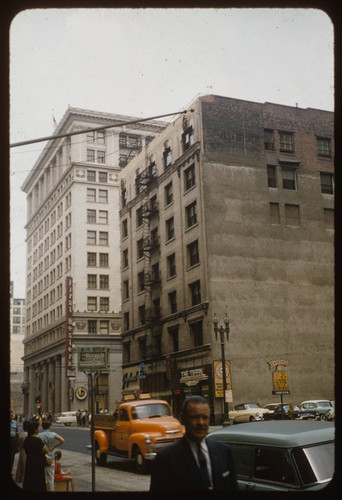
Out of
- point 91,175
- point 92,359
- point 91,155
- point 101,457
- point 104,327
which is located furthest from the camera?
point 91,155

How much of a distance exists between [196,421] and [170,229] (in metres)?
45.1

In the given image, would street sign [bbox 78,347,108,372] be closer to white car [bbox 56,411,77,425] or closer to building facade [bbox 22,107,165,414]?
white car [bbox 56,411,77,425]

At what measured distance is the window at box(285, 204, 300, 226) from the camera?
4669 cm

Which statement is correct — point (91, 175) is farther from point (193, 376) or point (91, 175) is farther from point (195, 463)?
point (195, 463)

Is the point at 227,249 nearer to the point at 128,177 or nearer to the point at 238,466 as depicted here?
the point at 128,177

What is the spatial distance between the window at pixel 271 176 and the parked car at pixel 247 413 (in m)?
18.6

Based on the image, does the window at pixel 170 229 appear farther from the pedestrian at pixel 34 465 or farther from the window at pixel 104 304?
the pedestrian at pixel 34 465

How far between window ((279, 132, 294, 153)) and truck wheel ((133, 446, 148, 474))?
120 feet

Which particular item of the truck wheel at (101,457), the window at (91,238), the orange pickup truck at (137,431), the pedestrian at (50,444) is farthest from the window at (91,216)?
the pedestrian at (50,444)

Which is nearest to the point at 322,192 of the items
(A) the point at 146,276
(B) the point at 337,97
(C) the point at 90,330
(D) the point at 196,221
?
(D) the point at 196,221

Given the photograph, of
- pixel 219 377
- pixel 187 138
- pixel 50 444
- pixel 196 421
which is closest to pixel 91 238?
pixel 187 138

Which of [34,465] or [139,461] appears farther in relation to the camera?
[139,461]

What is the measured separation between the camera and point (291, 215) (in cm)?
4684


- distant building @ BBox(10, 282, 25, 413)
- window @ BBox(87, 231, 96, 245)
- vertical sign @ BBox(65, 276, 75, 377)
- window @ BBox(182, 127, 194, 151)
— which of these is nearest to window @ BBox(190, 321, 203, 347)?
window @ BBox(182, 127, 194, 151)
